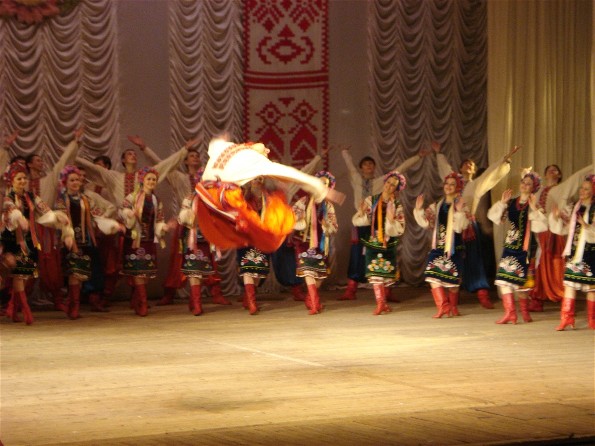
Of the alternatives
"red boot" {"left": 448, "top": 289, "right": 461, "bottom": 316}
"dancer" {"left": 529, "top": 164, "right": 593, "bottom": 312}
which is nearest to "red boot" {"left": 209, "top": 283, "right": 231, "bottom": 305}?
"red boot" {"left": 448, "top": 289, "right": 461, "bottom": 316}

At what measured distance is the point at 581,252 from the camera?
6.69m

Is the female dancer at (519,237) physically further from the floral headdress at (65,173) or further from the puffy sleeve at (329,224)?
the floral headdress at (65,173)

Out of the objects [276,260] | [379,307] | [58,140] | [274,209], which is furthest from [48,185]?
[274,209]

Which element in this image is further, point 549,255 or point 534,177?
point 549,255

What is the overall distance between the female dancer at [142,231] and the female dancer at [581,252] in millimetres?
2746

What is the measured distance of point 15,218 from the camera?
679cm

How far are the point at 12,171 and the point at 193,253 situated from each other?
1432 millimetres

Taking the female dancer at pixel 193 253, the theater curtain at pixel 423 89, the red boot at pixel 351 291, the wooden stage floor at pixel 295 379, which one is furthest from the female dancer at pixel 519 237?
the theater curtain at pixel 423 89

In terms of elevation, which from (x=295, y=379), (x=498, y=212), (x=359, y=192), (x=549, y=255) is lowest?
(x=295, y=379)

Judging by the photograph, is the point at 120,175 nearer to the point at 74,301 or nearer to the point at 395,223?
the point at 74,301

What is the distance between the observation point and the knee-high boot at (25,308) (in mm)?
7070

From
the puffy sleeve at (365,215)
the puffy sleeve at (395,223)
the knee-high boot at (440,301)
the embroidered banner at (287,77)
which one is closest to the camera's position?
the knee-high boot at (440,301)

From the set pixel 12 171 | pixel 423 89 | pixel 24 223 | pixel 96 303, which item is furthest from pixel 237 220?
pixel 423 89

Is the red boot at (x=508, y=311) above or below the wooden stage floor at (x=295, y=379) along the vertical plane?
above
